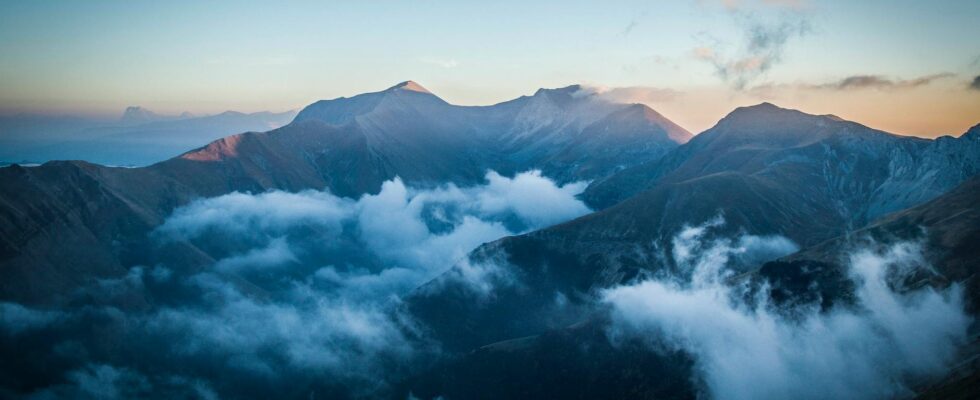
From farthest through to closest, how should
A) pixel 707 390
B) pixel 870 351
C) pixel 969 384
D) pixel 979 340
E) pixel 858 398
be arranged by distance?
1. pixel 707 390
2. pixel 870 351
3. pixel 858 398
4. pixel 979 340
5. pixel 969 384

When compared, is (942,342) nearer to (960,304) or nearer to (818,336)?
(960,304)

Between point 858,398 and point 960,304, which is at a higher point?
point 960,304

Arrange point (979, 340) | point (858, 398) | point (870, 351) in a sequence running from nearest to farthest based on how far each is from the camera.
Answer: point (979, 340) → point (858, 398) → point (870, 351)

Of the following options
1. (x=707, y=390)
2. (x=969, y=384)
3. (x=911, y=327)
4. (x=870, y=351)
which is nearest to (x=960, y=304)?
(x=911, y=327)

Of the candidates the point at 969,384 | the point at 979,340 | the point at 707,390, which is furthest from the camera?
the point at 707,390

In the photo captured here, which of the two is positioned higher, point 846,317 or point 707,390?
point 846,317

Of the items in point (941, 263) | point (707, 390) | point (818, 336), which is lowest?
point (707, 390)

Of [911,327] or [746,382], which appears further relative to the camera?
[746,382]

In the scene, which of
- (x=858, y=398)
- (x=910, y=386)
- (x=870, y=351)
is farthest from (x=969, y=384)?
(x=870, y=351)

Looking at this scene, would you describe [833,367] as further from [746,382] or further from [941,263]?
[941,263]
